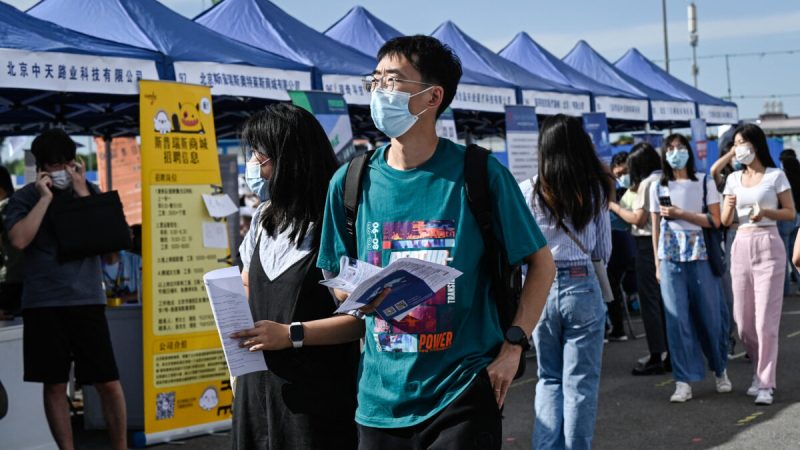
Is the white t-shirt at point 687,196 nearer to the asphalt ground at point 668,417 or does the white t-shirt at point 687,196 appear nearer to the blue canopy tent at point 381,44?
the asphalt ground at point 668,417

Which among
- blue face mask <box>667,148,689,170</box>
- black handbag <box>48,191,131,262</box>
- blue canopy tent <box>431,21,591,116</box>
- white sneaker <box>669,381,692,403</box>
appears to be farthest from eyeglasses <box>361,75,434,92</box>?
blue canopy tent <box>431,21,591,116</box>

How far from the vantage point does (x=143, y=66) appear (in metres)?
8.31

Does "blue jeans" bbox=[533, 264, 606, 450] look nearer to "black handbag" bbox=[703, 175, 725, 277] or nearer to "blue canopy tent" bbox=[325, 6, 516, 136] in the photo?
"black handbag" bbox=[703, 175, 725, 277]

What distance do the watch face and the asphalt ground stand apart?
3.89 metres

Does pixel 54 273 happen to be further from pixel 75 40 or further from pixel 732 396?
pixel 732 396

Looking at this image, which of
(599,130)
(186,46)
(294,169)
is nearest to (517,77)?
(599,130)

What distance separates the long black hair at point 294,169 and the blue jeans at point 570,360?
206 centimetres

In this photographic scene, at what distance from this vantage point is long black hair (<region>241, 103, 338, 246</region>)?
142 inches

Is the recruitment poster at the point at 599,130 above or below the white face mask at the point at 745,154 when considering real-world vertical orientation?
above

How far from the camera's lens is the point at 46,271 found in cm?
615

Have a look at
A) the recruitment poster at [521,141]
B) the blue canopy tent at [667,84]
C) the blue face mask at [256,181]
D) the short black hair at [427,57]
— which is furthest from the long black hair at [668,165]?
the blue canopy tent at [667,84]

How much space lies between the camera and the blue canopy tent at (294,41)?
1100cm

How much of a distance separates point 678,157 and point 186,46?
160 inches

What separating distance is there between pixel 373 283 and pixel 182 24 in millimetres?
7247
